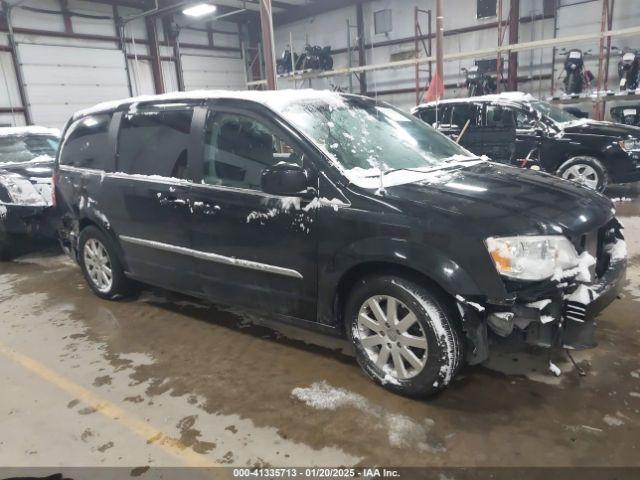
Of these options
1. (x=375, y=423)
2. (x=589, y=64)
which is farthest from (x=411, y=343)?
(x=589, y=64)

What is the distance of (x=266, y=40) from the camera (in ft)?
23.5

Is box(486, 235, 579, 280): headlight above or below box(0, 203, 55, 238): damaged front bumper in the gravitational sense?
above

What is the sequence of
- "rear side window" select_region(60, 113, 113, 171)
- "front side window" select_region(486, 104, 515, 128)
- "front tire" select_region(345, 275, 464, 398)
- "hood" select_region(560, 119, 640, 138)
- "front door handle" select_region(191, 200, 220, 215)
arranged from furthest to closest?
1. "front side window" select_region(486, 104, 515, 128)
2. "hood" select_region(560, 119, 640, 138)
3. "rear side window" select_region(60, 113, 113, 171)
4. "front door handle" select_region(191, 200, 220, 215)
5. "front tire" select_region(345, 275, 464, 398)

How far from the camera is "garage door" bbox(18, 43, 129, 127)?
1244cm

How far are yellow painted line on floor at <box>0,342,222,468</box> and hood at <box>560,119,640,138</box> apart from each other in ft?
24.0

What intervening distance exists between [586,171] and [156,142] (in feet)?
21.6

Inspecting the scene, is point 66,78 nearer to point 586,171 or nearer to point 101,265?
point 101,265

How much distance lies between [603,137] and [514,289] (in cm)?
622

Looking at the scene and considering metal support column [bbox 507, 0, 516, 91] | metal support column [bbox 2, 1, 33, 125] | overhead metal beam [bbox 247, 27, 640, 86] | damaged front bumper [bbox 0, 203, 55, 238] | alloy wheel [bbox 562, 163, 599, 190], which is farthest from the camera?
metal support column [bbox 507, 0, 516, 91]

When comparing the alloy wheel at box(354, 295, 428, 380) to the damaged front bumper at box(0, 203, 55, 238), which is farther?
the damaged front bumper at box(0, 203, 55, 238)

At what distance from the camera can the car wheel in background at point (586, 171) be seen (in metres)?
7.11

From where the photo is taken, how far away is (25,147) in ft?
21.2

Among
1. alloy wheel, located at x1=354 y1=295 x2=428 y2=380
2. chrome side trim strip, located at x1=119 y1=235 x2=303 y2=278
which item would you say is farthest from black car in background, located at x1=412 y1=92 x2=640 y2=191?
alloy wheel, located at x1=354 y1=295 x2=428 y2=380

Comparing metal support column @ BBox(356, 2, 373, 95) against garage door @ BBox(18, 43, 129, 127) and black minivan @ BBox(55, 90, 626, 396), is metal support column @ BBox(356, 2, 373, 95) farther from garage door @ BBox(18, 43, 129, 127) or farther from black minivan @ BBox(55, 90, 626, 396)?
black minivan @ BBox(55, 90, 626, 396)
